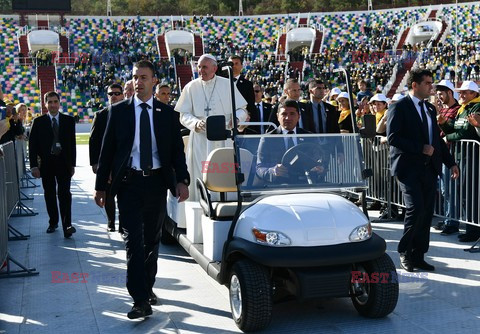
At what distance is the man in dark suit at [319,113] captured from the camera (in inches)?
314

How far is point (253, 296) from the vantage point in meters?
4.19

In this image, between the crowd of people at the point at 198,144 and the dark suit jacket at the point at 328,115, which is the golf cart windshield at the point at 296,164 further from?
the dark suit jacket at the point at 328,115

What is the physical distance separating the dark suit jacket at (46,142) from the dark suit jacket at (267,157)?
4076 mm

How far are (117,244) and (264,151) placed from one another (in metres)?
3.46

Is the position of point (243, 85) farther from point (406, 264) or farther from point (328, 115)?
point (406, 264)

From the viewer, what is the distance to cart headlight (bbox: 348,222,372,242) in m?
4.37

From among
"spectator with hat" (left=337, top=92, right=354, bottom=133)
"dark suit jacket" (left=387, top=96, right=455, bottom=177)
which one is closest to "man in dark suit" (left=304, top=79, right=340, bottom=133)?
"spectator with hat" (left=337, top=92, right=354, bottom=133)

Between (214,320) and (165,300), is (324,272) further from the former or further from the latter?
(165,300)

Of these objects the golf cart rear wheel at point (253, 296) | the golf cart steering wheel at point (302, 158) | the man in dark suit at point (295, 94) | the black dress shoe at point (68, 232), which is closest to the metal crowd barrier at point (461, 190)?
the man in dark suit at point (295, 94)

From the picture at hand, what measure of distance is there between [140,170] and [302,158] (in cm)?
125

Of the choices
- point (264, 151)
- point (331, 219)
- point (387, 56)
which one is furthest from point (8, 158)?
point (387, 56)

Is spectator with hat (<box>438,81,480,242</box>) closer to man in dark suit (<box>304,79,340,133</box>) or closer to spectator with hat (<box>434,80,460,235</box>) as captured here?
spectator with hat (<box>434,80,460,235</box>)

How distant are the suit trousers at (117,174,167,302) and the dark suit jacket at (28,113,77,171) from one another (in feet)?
11.9

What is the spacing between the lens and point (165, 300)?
529cm
